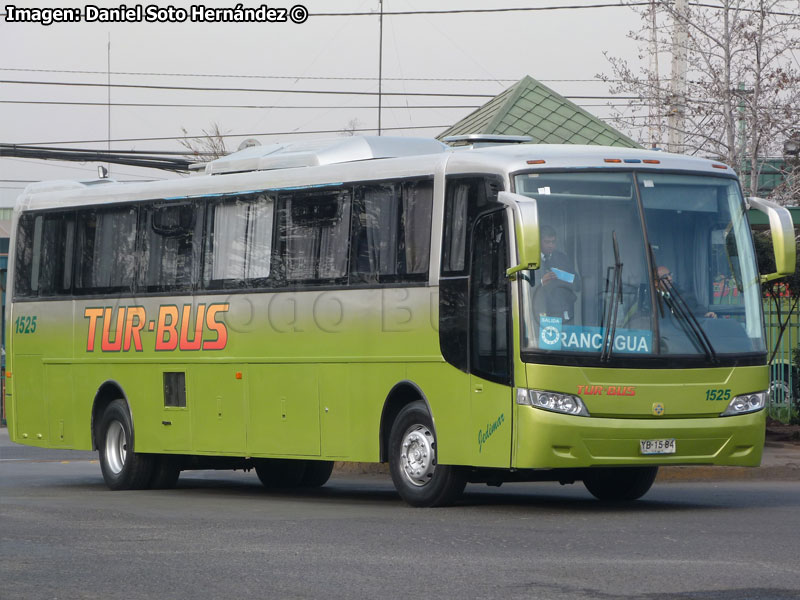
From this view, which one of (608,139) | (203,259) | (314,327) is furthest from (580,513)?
(608,139)

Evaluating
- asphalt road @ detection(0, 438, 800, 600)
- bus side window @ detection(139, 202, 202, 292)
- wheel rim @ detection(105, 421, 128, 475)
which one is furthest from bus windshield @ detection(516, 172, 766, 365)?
wheel rim @ detection(105, 421, 128, 475)

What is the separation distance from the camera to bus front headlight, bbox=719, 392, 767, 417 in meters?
13.8

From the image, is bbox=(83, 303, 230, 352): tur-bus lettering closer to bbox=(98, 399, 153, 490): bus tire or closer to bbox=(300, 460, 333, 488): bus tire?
bbox=(98, 399, 153, 490): bus tire

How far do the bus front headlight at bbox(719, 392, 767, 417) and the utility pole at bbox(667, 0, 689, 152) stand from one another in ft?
48.7

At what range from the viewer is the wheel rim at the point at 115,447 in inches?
729

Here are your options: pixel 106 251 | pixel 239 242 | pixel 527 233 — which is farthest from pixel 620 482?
pixel 106 251

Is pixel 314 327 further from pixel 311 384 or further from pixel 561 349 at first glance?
pixel 561 349

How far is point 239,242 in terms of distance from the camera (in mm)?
16812

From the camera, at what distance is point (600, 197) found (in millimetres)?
13859

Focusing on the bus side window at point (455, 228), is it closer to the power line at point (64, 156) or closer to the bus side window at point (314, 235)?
the bus side window at point (314, 235)

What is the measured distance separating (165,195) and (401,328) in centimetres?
445

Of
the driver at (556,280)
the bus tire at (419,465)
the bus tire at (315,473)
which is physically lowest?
the bus tire at (315,473)

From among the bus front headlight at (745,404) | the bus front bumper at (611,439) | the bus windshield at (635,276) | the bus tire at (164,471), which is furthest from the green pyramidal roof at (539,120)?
the bus front bumper at (611,439)

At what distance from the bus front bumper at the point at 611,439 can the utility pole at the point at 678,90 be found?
1532cm
